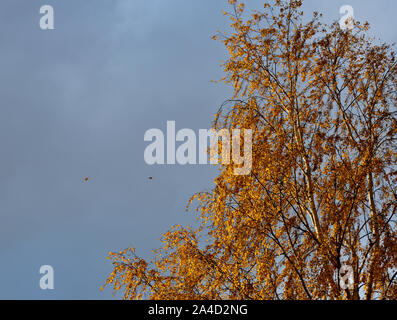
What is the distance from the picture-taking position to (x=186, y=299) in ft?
30.1

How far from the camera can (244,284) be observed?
353 inches

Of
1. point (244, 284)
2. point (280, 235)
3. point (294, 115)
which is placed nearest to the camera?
point (244, 284)

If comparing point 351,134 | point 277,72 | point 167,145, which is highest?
point 277,72

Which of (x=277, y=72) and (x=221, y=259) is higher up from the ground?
(x=277, y=72)

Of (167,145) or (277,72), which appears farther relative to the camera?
(277,72)

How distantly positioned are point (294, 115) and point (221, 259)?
138 inches

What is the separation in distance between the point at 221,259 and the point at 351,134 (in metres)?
3.96
